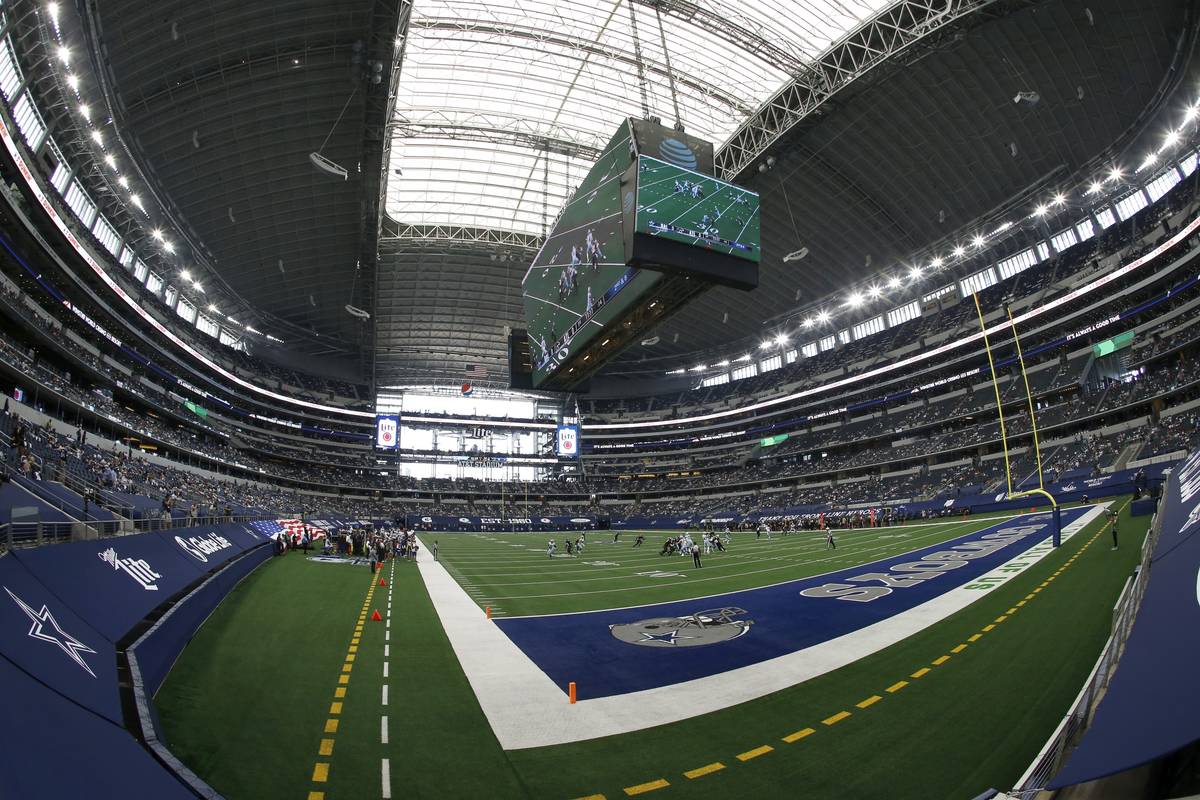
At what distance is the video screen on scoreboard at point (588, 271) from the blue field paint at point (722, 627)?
11.9 m

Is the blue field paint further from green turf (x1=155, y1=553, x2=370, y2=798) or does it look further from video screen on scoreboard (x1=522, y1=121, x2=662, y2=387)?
video screen on scoreboard (x1=522, y1=121, x2=662, y2=387)

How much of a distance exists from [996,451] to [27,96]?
70281 millimetres

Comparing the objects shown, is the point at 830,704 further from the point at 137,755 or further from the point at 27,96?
the point at 27,96

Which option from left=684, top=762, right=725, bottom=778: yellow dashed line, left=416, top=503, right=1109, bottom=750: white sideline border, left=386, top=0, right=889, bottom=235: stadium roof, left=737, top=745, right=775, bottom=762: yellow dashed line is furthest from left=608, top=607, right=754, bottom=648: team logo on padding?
left=386, top=0, right=889, bottom=235: stadium roof

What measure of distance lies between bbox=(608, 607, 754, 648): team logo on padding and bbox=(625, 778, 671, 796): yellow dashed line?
5.13 metres

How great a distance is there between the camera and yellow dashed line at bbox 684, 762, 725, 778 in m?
5.65

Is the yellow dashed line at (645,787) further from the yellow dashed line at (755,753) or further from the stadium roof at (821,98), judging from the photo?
the stadium roof at (821,98)

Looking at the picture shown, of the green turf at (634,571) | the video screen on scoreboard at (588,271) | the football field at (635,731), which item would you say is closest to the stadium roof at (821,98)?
the video screen on scoreboard at (588,271)

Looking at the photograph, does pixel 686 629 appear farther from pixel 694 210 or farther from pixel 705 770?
pixel 694 210

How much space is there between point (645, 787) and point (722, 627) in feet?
A: 22.6

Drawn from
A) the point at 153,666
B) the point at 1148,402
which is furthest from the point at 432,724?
the point at 1148,402

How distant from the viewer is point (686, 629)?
11766 mm

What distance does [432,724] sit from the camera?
6945 mm

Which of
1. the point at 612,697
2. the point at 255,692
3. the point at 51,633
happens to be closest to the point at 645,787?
the point at 612,697
